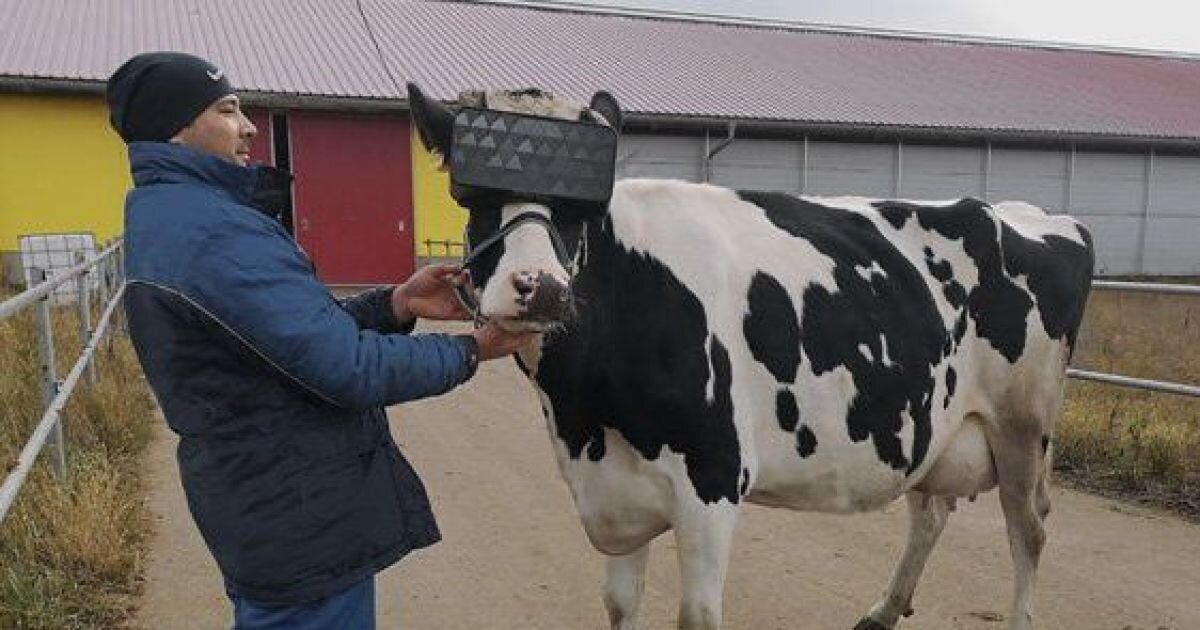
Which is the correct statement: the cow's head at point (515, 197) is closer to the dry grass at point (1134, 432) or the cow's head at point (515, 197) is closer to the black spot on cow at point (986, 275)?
the black spot on cow at point (986, 275)

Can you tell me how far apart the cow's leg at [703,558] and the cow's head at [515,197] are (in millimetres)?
839

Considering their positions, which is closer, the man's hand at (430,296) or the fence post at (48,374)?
the man's hand at (430,296)

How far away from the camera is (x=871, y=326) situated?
3.33 m

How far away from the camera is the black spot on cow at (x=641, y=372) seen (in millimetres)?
2768

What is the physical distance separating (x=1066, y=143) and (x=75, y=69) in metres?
22.8

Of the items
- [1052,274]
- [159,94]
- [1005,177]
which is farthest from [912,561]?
[1005,177]

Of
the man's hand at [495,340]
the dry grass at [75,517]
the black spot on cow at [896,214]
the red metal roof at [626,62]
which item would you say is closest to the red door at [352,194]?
the red metal roof at [626,62]

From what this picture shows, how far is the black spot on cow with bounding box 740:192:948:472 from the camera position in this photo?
324 centimetres

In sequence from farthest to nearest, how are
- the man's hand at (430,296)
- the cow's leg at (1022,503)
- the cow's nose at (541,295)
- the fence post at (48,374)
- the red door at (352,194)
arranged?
the red door at (352,194)
the fence post at (48,374)
the cow's leg at (1022,503)
the man's hand at (430,296)
the cow's nose at (541,295)

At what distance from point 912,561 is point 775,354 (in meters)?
1.48

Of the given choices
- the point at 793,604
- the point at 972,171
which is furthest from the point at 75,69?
the point at 972,171

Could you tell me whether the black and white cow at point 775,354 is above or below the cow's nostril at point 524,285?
below

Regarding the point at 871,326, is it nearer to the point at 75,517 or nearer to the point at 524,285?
the point at 524,285

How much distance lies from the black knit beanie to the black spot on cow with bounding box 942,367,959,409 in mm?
2650
